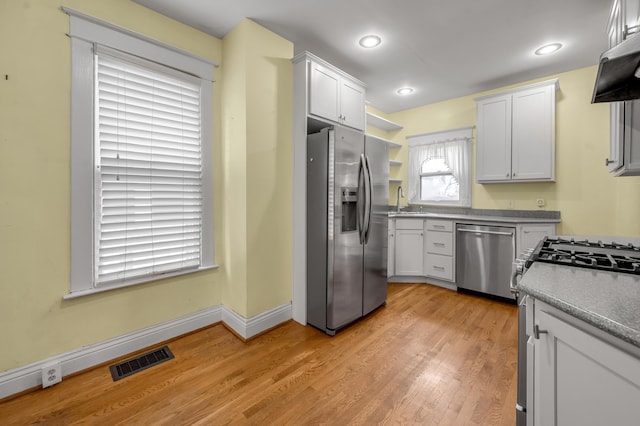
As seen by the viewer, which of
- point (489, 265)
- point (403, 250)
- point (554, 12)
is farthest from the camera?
point (403, 250)

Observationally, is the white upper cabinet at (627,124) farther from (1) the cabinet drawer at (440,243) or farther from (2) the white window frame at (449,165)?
(2) the white window frame at (449,165)

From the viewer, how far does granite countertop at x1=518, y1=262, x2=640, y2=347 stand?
2.21 ft

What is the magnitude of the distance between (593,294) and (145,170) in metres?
2.76

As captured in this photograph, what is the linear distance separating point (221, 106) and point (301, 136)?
84 centimetres

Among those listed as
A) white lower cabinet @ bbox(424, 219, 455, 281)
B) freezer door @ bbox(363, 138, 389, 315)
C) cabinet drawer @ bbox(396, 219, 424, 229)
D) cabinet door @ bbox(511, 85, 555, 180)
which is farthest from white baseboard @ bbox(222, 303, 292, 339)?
cabinet door @ bbox(511, 85, 555, 180)

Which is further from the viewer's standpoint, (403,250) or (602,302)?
(403,250)

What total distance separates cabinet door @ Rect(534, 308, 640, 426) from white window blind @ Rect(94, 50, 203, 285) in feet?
8.30

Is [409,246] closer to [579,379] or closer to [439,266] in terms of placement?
[439,266]

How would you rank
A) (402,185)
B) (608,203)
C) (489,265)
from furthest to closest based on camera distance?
(402,185)
(489,265)
(608,203)

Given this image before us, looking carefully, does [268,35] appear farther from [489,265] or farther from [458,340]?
[489,265]

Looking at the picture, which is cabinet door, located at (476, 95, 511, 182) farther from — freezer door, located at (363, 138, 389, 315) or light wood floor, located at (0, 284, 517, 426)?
light wood floor, located at (0, 284, 517, 426)

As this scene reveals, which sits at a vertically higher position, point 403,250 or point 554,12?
point 554,12

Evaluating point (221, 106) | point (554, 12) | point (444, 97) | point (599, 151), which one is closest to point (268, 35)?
point (221, 106)

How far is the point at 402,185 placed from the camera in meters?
4.82
